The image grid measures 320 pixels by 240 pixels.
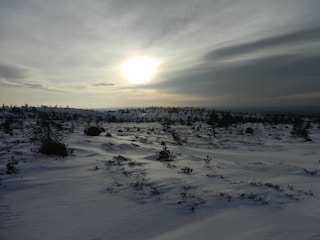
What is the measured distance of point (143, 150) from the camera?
1491 centimetres

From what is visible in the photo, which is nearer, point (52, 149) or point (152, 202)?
point (152, 202)

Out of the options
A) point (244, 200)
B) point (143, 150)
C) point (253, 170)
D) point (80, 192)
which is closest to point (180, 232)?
point (244, 200)

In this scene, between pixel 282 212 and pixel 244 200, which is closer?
pixel 282 212

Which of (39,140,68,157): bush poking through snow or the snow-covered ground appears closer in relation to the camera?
the snow-covered ground

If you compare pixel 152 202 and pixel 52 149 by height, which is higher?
pixel 52 149

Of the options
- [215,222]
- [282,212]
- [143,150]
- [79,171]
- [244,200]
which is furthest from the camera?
[143,150]

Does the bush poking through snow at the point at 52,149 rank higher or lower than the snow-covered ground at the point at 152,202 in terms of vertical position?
higher

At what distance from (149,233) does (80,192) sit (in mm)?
2812

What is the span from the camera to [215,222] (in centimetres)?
495

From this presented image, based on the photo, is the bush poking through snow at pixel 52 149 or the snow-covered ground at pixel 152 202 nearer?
the snow-covered ground at pixel 152 202

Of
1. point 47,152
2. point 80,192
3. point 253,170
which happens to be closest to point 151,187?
point 80,192

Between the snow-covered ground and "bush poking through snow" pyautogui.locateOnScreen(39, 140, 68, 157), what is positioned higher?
"bush poking through snow" pyautogui.locateOnScreen(39, 140, 68, 157)

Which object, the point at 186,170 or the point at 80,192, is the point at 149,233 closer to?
the point at 80,192

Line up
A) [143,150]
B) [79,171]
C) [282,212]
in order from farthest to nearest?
[143,150] → [79,171] → [282,212]
